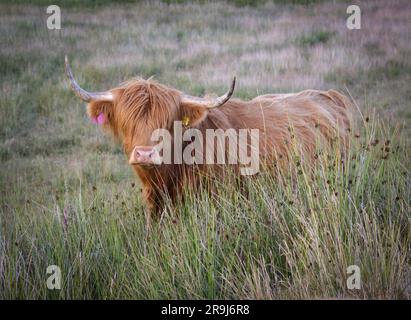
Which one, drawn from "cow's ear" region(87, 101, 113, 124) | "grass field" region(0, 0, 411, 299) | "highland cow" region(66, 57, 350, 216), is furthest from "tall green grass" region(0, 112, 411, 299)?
"cow's ear" region(87, 101, 113, 124)

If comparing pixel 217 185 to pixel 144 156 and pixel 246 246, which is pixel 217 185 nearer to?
pixel 144 156

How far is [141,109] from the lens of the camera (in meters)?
4.79

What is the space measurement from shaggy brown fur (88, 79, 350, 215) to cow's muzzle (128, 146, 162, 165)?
205 millimetres

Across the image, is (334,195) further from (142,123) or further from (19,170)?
(19,170)

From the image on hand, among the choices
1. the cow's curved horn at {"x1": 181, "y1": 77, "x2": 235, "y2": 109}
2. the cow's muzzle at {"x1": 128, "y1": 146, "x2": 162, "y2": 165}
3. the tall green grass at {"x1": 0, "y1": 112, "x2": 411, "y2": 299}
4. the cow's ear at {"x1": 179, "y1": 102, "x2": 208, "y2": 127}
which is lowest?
the tall green grass at {"x1": 0, "y1": 112, "x2": 411, "y2": 299}

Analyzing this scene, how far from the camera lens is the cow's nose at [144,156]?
14.4ft

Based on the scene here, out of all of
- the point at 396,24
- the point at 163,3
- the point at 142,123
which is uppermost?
the point at 163,3

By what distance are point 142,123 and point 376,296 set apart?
2.20 meters

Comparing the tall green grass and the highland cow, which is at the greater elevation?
the highland cow

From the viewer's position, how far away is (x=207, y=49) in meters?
12.8

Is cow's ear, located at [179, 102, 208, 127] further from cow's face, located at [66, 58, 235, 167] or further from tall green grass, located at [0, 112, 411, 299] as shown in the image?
tall green grass, located at [0, 112, 411, 299]

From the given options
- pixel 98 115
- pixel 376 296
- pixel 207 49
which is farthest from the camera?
pixel 207 49

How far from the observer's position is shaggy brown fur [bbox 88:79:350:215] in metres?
4.79
